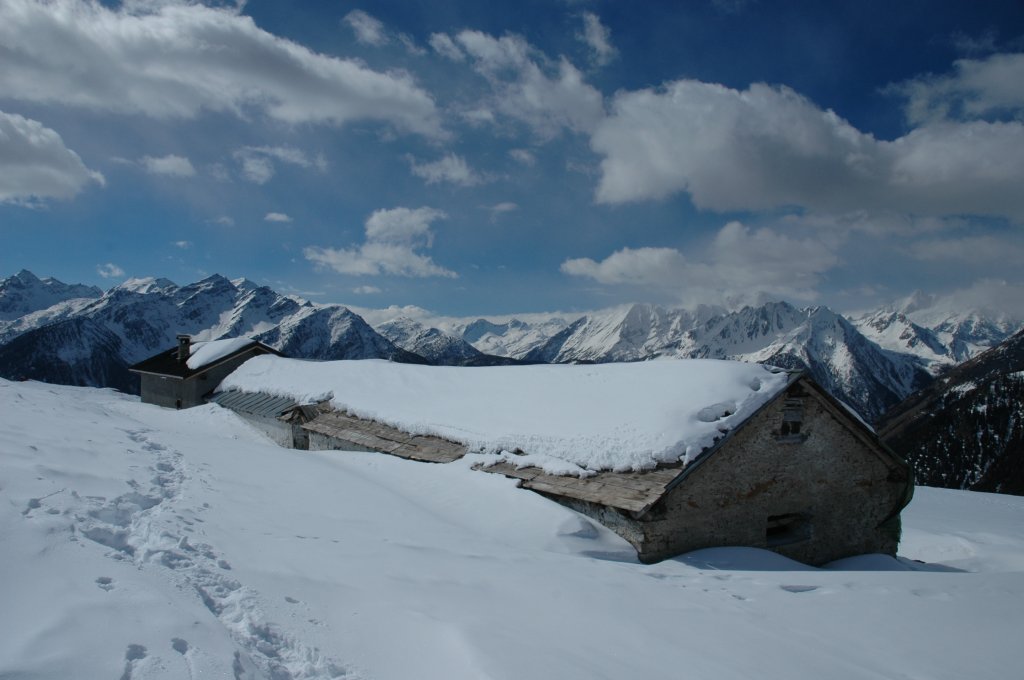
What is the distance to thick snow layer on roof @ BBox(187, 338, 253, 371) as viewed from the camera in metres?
34.1

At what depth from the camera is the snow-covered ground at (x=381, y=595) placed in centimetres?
414

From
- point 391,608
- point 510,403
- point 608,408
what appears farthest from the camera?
point 510,403

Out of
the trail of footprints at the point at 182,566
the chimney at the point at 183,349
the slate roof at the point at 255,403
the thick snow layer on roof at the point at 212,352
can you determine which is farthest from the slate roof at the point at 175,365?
the trail of footprints at the point at 182,566

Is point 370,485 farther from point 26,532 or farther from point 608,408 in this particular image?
point 26,532

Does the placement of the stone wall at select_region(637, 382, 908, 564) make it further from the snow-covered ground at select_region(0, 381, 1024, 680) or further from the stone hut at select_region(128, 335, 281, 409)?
the stone hut at select_region(128, 335, 281, 409)

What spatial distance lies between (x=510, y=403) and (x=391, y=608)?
37.4 feet

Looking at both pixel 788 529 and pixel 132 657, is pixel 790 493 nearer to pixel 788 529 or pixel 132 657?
pixel 788 529

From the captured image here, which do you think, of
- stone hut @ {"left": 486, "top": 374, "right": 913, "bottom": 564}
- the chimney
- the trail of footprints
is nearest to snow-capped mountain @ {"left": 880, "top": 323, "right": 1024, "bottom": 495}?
stone hut @ {"left": 486, "top": 374, "right": 913, "bottom": 564}

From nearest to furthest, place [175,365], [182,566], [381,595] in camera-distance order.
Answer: [182,566], [381,595], [175,365]

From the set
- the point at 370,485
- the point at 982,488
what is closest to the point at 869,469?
the point at 370,485

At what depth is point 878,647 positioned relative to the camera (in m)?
6.20

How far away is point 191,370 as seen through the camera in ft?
111

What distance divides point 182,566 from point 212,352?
3313 centimetres

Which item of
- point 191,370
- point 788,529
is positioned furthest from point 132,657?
point 191,370
